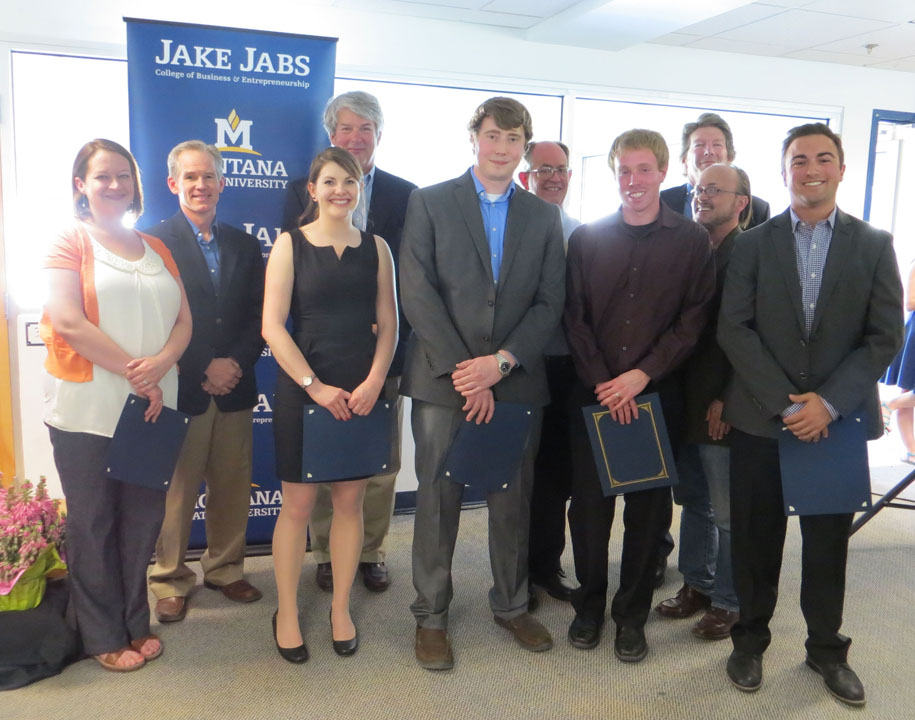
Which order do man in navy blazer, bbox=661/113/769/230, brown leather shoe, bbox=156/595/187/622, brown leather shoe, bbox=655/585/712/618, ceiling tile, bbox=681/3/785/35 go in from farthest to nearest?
1. ceiling tile, bbox=681/3/785/35
2. man in navy blazer, bbox=661/113/769/230
3. brown leather shoe, bbox=655/585/712/618
4. brown leather shoe, bbox=156/595/187/622

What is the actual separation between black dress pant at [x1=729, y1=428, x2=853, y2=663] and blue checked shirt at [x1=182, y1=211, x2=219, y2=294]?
1.87m

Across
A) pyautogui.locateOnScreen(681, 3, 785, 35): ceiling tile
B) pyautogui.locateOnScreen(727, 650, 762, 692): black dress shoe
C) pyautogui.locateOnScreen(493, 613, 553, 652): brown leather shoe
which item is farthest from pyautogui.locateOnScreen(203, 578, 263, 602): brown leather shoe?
pyautogui.locateOnScreen(681, 3, 785, 35): ceiling tile

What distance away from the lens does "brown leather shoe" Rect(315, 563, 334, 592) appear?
3079 mm

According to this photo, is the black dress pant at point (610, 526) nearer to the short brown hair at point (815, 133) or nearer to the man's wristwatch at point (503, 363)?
the man's wristwatch at point (503, 363)

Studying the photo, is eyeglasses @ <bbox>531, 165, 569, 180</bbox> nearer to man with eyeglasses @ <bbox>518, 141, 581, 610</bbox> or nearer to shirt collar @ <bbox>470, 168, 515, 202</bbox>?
man with eyeglasses @ <bbox>518, 141, 581, 610</bbox>

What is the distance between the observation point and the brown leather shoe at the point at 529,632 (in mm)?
2594

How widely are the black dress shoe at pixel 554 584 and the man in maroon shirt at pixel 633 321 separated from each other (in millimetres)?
419

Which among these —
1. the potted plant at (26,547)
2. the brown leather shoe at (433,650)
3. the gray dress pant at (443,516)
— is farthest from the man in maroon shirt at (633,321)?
the potted plant at (26,547)

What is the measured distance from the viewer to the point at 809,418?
2.20 m

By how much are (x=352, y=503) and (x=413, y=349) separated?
544 mm

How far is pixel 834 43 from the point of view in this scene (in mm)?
5176

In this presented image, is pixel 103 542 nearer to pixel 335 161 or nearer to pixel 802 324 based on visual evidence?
pixel 335 161

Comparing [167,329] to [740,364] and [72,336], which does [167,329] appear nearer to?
[72,336]

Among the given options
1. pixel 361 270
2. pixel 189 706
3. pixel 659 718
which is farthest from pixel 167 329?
pixel 659 718
